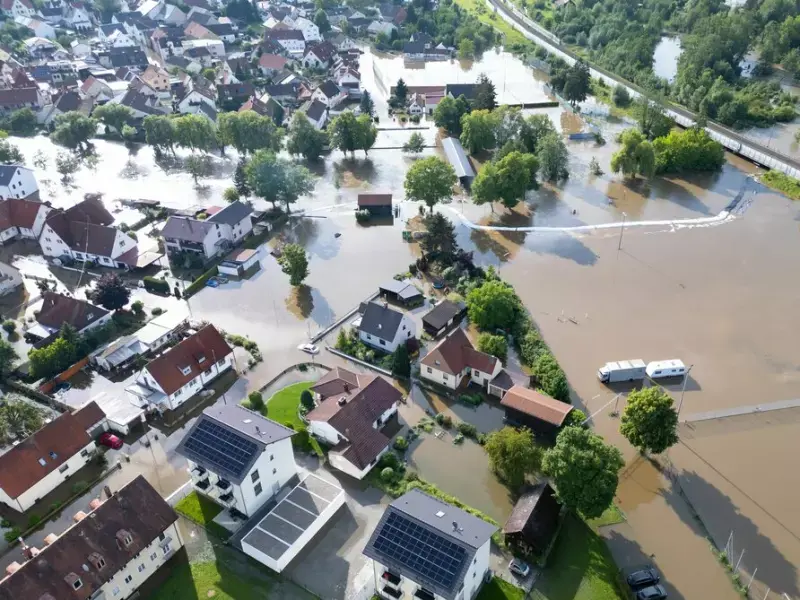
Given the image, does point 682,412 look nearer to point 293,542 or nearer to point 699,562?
point 699,562

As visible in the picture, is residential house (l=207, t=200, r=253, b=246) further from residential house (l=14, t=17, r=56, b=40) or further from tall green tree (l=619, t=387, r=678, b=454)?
residential house (l=14, t=17, r=56, b=40)

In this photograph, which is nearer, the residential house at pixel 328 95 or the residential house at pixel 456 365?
the residential house at pixel 456 365

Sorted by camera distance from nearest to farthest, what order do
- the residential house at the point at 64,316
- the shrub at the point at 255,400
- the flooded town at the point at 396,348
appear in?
1. the flooded town at the point at 396,348
2. the shrub at the point at 255,400
3. the residential house at the point at 64,316

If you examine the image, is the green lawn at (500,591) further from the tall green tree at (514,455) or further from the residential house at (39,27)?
the residential house at (39,27)

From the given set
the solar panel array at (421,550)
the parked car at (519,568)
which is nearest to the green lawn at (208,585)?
the solar panel array at (421,550)

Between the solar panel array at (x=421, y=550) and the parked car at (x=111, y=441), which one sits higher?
the solar panel array at (x=421, y=550)

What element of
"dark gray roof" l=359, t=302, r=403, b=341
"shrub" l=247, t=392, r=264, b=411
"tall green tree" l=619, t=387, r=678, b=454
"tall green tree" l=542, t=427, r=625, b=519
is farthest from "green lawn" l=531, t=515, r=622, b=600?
"shrub" l=247, t=392, r=264, b=411

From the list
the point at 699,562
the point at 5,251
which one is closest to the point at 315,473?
the point at 699,562

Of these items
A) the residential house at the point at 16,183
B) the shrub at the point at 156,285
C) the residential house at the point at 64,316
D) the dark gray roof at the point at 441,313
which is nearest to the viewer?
the dark gray roof at the point at 441,313

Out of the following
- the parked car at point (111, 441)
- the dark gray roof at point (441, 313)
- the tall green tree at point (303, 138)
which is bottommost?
the parked car at point (111, 441)
